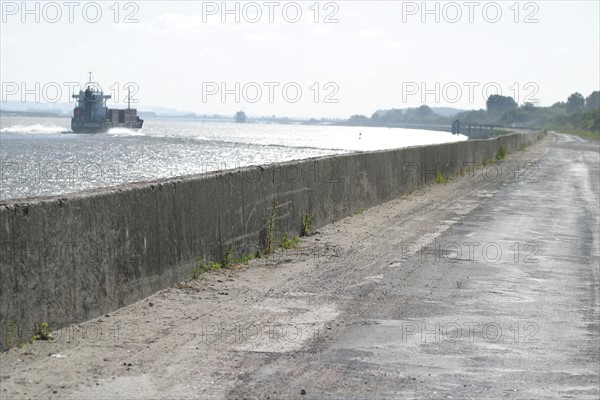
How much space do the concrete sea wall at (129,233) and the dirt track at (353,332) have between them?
0.76 ft

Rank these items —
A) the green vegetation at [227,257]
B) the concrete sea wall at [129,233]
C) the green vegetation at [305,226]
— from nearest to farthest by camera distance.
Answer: the concrete sea wall at [129,233] < the green vegetation at [227,257] < the green vegetation at [305,226]

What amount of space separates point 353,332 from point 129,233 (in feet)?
7.35

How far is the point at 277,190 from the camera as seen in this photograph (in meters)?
12.7

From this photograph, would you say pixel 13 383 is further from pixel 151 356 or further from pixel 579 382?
pixel 579 382

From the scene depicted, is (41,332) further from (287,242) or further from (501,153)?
(501,153)

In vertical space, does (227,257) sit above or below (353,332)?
above

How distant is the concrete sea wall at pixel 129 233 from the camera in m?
7.08

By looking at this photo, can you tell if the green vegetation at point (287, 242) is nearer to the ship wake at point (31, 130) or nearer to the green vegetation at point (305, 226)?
the green vegetation at point (305, 226)

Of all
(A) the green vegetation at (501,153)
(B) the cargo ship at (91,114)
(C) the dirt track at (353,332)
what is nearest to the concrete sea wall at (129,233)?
(C) the dirt track at (353,332)

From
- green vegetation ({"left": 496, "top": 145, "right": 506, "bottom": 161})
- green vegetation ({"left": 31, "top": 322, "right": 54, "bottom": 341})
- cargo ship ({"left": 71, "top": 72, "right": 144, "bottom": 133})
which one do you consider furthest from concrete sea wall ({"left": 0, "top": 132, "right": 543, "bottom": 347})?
cargo ship ({"left": 71, "top": 72, "right": 144, "bottom": 133})

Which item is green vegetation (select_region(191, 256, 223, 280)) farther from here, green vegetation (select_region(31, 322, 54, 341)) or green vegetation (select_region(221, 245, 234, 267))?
green vegetation (select_region(31, 322, 54, 341))

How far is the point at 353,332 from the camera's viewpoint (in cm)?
781

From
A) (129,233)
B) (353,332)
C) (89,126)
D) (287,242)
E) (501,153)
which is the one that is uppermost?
(89,126)

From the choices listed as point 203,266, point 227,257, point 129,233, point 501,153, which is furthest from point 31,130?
point 129,233
